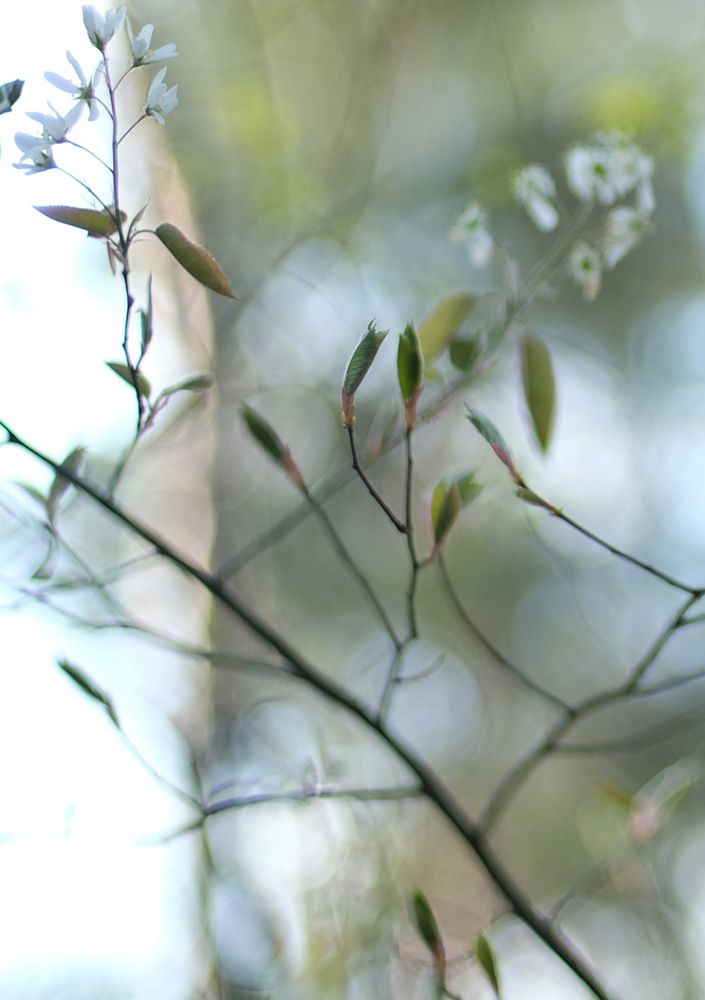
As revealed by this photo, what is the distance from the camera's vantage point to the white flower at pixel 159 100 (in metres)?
0.27

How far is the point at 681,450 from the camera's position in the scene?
1340mm

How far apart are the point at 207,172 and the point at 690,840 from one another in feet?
4.72

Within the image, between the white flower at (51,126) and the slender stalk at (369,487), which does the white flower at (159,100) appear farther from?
the slender stalk at (369,487)

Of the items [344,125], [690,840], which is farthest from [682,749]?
[344,125]

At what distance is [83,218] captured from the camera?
0.27 metres

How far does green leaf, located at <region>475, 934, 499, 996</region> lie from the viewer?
11.8 inches

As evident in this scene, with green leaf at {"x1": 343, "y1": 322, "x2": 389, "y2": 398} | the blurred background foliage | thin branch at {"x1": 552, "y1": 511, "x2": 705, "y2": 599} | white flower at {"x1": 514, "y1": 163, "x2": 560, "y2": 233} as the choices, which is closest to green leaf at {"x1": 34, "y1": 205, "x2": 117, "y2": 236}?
green leaf at {"x1": 343, "y1": 322, "x2": 389, "y2": 398}

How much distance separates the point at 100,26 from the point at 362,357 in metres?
0.17

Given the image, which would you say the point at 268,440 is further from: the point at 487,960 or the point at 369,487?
the point at 487,960

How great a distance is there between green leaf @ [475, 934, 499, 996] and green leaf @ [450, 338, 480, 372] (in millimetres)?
287

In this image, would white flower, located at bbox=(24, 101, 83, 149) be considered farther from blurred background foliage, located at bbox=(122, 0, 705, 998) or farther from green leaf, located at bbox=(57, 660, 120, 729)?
blurred background foliage, located at bbox=(122, 0, 705, 998)

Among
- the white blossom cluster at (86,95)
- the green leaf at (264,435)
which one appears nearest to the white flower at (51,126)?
the white blossom cluster at (86,95)

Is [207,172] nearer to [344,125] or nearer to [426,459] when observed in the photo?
[344,125]

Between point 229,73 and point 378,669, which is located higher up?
point 229,73
